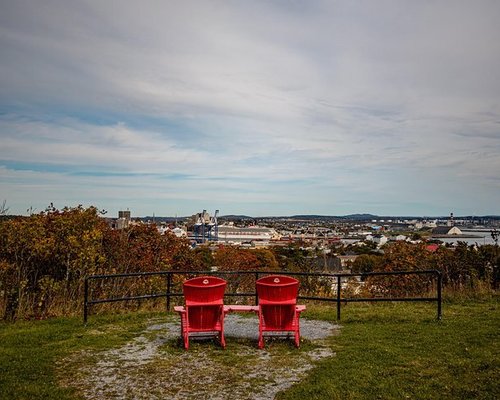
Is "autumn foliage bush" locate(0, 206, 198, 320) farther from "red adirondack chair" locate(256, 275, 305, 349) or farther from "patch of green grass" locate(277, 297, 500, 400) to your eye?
"patch of green grass" locate(277, 297, 500, 400)

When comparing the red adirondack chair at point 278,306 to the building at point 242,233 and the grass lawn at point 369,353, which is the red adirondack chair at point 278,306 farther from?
the building at point 242,233

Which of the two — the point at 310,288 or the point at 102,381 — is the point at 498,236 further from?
the point at 102,381

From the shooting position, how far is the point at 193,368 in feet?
23.9

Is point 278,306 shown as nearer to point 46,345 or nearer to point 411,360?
point 411,360

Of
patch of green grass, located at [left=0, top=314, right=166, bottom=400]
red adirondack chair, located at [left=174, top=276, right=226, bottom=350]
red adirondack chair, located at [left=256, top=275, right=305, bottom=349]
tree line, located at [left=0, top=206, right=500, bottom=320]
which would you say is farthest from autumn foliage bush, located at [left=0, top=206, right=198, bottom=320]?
red adirondack chair, located at [left=256, top=275, right=305, bottom=349]

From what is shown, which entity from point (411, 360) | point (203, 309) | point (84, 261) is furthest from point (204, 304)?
point (84, 261)

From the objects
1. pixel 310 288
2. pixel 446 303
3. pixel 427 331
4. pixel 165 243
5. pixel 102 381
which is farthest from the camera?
pixel 165 243

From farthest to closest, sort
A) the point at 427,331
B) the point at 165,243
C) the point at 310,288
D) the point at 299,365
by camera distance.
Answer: the point at 165,243
the point at 310,288
the point at 427,331
the point at 299,365

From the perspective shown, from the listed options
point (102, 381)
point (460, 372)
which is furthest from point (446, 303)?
point (102, 381)

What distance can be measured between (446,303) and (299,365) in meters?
6.88

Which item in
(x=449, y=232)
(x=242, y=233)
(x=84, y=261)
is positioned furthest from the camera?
(x=242, y=233)

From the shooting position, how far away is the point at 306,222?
11650 centimetres

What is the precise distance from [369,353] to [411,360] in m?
0.68

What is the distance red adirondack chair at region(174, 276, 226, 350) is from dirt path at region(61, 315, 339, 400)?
0.31m
